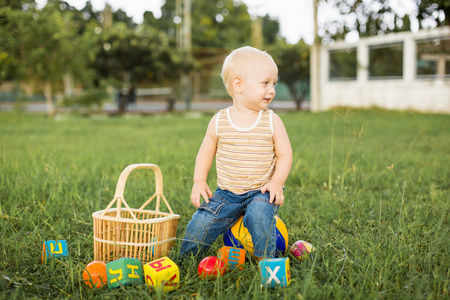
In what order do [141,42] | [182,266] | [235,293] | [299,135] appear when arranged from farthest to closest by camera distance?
[141,42] → [299,135] → [182,266] → [235,293]

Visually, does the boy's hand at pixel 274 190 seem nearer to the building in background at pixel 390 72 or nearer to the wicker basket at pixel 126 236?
the wicker basket at pixel 126 236

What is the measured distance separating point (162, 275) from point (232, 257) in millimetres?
403

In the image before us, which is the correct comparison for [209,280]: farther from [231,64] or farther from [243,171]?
[231,64]

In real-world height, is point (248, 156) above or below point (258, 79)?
below

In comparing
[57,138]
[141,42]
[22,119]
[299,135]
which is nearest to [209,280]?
[299,135]

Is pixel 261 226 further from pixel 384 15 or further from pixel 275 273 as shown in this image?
pixel 384 15

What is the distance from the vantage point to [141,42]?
2109cm

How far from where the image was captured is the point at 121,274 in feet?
6.88

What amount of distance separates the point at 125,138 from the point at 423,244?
6.55 metres

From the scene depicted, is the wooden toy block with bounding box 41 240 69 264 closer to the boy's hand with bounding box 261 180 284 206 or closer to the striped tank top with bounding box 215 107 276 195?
the striped tank top with bounding box 215 107 276 195

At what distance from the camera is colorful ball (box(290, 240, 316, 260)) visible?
8.03ft

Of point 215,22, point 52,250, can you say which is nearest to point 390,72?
point 52,250

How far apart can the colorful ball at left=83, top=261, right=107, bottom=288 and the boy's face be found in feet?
3.93

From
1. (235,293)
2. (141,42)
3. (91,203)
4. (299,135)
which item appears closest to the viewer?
(235,293)
